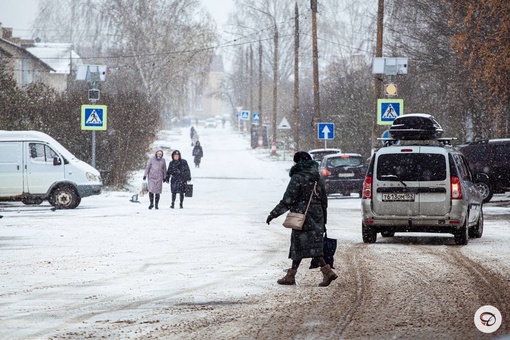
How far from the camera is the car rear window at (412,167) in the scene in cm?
1781

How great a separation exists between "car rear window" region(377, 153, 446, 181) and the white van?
12511mm

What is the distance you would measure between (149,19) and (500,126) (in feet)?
118

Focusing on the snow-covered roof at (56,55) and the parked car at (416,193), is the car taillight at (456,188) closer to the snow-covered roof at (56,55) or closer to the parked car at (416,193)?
the parked car at (416,193)

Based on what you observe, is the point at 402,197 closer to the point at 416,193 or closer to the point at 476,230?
the point at 416,193

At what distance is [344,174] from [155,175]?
885 cm

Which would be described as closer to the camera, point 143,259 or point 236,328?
point 236,328

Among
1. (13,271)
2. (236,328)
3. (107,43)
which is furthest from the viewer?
(107,43)

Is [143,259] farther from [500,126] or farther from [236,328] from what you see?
[500,126]

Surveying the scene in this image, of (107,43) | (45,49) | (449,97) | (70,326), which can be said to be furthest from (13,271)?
(45,49)

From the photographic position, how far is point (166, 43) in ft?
234

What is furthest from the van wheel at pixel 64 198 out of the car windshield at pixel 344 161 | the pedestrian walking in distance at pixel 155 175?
the car windshield at pixel 344 161

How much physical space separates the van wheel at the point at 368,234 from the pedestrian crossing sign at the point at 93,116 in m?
14.3

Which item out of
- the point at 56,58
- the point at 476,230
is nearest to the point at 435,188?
the point at 476,230

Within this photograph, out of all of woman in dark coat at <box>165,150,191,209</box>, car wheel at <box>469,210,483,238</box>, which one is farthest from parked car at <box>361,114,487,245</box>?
woman in dark coat at <box>165,150,191,209</box>
